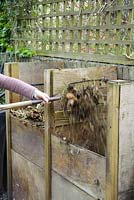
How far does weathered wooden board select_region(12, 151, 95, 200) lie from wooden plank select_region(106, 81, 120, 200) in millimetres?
288

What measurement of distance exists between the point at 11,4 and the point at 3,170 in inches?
89.3

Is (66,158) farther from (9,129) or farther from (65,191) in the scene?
(9,129)

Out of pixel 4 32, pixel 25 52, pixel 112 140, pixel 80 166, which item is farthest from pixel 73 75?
pixel 4 32

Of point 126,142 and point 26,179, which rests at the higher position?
point 126,142

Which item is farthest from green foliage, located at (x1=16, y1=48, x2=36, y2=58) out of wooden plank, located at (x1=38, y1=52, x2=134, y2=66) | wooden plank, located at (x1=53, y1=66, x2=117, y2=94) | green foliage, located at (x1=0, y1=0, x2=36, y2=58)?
wooden plank, located at (x1=53, y1=66, x2=117, y2=94)

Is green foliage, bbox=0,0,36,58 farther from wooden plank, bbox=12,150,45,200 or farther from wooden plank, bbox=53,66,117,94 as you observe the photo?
wooden plank, bbox=53,66,117,94

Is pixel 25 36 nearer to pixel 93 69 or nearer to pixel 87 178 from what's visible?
pixel 93 69

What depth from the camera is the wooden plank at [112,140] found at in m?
2.35

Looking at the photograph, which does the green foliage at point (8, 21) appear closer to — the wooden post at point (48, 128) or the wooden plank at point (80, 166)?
the wooden post at point (48, 128)

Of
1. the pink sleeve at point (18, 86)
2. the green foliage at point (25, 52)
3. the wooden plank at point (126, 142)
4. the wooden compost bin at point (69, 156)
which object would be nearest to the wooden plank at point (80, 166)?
the wooden compost bin at point (69, 156)

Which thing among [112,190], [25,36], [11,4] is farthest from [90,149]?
[11,4]

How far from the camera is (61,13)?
4.06 m

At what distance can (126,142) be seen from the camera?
240cm

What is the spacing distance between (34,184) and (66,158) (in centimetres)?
70
